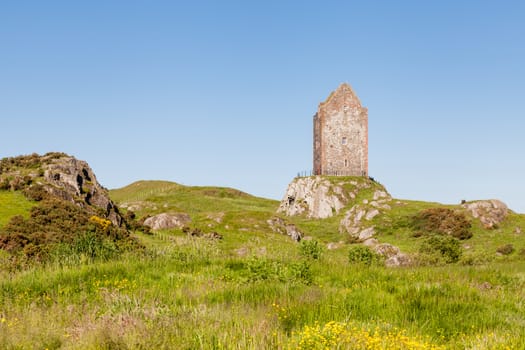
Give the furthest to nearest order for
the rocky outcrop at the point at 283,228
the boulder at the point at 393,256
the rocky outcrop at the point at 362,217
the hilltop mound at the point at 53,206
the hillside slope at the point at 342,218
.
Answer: the rocky outcrop at the point at 362,217
the rocky outcrop at the point at 283,228
the hillside slope at the point at 342,218
the boulder at the point at 393,256
the hilltop mound at the point at 53,206

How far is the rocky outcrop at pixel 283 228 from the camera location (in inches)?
1982

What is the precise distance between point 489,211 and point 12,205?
161 feet

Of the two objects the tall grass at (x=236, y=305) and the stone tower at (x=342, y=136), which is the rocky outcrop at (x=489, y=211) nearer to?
the stone tower at (x=342, y=136)

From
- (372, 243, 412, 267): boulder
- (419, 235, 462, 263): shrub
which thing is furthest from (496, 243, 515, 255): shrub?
(372, 243, 412, 267): boulder

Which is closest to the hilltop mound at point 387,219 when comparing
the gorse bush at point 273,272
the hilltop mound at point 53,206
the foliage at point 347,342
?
the hilltop mound at point 53,206

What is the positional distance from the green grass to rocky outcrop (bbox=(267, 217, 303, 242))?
27348mm

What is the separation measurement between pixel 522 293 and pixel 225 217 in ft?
141

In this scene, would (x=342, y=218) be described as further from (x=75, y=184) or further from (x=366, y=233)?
(x=75, y=184)

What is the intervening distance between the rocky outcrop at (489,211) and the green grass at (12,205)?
45656 millimetres

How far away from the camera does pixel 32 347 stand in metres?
5.77

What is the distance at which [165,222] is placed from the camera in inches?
1740

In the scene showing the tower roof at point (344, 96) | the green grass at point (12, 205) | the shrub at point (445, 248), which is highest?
the tower roof at point (344, 96)

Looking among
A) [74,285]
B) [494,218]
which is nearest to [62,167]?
[74,285]

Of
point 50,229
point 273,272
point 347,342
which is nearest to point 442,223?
point 50,229
